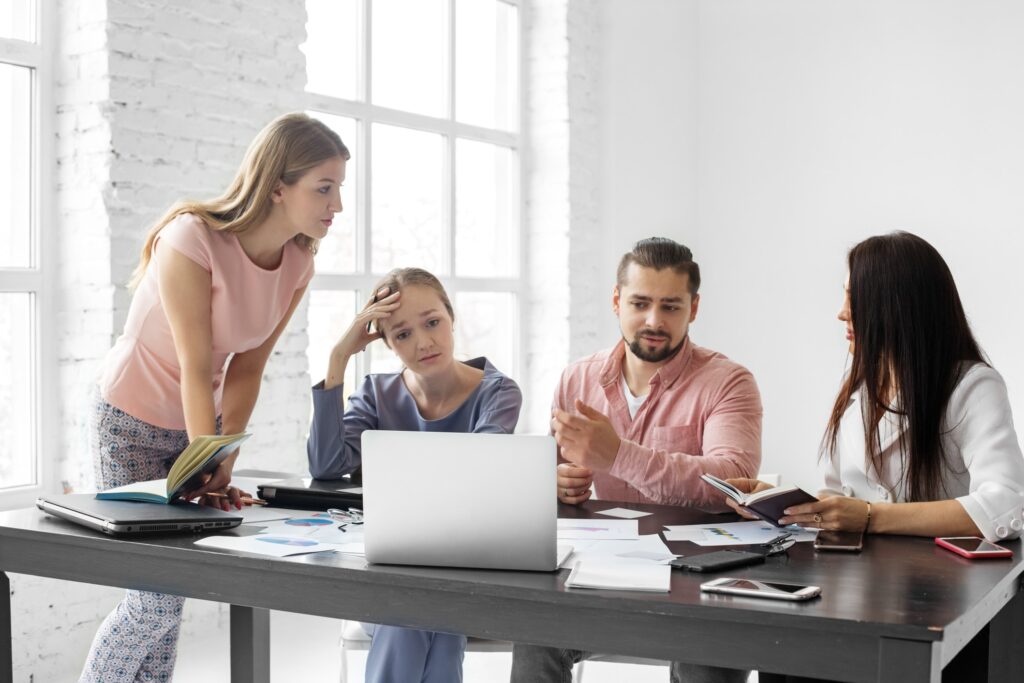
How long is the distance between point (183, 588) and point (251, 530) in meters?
0.17

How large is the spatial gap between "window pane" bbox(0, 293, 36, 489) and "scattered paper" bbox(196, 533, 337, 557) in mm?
1580

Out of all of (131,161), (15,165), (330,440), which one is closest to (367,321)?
(330,440)

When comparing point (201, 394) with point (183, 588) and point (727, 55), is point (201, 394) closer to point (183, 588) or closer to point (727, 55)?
point (183, 588)

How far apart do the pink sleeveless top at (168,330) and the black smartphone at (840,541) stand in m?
1.29

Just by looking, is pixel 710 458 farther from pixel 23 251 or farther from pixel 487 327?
pixel 487 327

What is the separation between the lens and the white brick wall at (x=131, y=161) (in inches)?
119

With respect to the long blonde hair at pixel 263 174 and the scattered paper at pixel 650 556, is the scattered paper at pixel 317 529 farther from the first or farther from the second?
the long blonde hair at pixel 263 174

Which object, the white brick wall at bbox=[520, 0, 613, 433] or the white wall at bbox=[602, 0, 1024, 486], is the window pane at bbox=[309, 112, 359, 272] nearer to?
the white brick wall at bbox=[520, 0, 613, 433]

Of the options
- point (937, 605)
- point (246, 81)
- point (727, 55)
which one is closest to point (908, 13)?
point (727, 55)

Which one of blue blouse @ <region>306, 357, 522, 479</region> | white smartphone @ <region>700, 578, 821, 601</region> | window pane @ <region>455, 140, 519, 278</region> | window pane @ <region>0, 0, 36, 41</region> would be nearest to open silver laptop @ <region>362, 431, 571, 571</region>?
white smartphone @ <region>700, 578, 821, 601</region>

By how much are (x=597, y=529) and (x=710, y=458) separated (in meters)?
0.46

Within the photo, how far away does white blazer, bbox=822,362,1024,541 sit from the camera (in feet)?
5.76

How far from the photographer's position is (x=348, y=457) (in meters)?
2.44

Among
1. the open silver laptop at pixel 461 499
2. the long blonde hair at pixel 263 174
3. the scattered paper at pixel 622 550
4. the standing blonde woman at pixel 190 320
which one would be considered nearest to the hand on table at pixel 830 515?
the scattered paper at pixel 622 550
